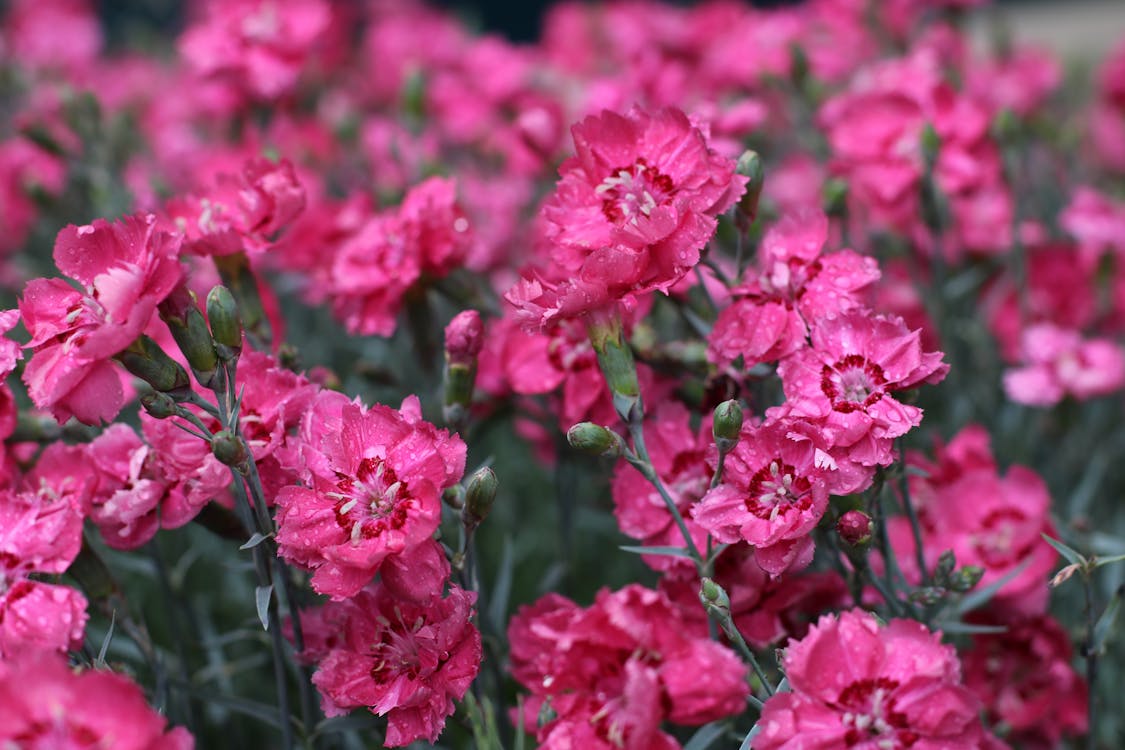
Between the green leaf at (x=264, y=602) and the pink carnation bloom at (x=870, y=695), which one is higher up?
the pink carnation bloom at (x=870, y=695)

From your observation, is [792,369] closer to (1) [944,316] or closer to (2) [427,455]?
(2) [427,455]

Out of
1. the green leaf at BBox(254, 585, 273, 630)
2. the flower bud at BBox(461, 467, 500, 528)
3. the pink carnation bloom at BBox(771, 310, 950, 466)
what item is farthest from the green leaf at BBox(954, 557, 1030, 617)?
the green leaf at BBox(254, 585, 273, 630)

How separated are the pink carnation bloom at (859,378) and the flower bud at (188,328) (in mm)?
580

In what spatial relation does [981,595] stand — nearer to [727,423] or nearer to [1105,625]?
[1105,625]

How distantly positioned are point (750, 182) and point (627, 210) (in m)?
0.18

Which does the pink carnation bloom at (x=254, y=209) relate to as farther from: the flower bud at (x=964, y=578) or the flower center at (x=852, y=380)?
the flower bud at (x=964, y=578)

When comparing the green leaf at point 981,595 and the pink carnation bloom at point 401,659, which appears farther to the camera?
the green leaf at point 981,595

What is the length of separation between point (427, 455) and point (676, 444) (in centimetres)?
31

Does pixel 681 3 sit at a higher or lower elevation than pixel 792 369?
lower

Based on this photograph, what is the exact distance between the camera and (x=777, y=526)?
3.32 feet

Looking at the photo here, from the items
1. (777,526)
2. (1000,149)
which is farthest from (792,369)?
(1000,149)

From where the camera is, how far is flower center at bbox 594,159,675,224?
1.16 meters

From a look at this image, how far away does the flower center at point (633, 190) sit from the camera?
1.16 m

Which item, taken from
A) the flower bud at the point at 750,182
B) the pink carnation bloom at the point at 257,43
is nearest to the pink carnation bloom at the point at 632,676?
the flower bud at the point at 750,182
